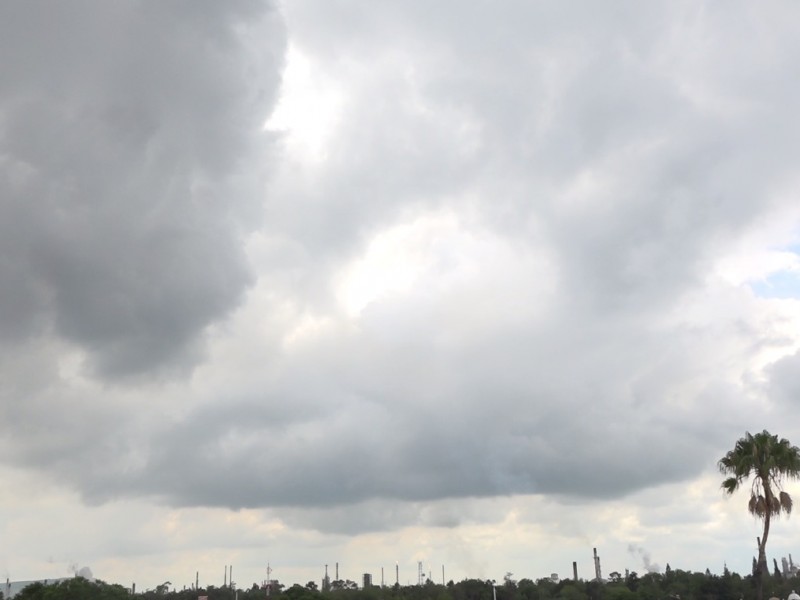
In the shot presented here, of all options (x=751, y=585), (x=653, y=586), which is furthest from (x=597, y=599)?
(x=751, y=585)

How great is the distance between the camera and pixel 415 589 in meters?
191

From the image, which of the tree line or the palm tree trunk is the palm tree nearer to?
the palm tree trunk

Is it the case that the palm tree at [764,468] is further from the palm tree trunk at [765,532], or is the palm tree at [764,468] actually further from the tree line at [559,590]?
the tree line at [559,590]

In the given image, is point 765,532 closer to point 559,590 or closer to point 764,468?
point 764,468

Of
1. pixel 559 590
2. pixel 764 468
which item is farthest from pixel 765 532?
pixel 559 590

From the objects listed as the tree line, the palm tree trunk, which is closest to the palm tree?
the palm tree trunk

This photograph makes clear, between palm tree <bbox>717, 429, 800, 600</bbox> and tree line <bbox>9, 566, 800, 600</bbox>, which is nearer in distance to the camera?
palm tree <bbox>717, 429, 800, 600</bbox>

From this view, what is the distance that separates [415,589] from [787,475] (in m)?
A: 152

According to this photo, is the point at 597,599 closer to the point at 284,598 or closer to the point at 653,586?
the point at 653,586

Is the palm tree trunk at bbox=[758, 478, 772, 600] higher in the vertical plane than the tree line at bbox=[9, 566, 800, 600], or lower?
higher

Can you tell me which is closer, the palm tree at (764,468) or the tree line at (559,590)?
the palm tree at (764,468)

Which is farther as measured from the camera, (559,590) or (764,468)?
(559,590)

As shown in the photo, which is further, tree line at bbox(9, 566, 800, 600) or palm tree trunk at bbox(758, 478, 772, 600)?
tree line at bbox(9, 566, 800, 600)

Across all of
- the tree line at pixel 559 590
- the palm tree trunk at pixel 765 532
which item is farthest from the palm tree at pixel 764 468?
the tree line at pixel 559 590
